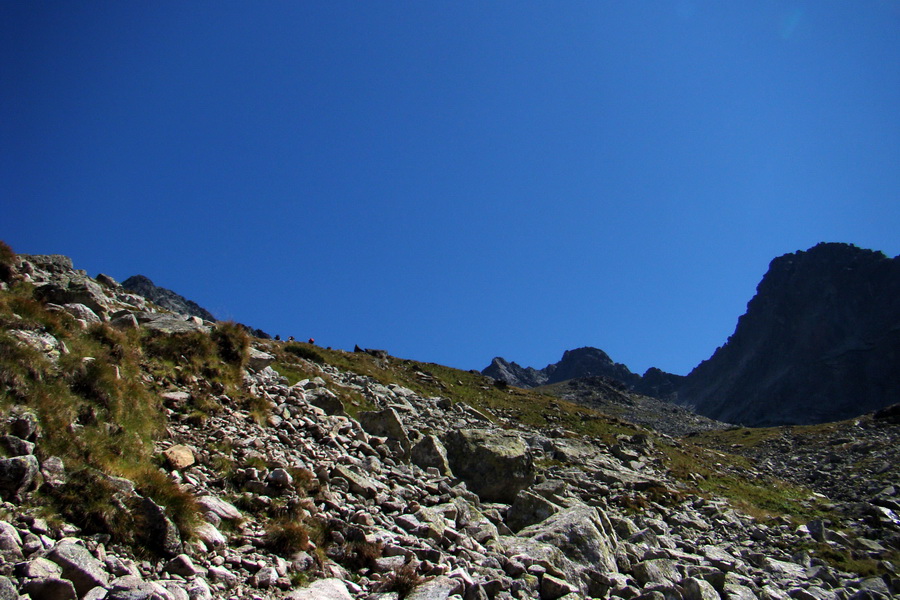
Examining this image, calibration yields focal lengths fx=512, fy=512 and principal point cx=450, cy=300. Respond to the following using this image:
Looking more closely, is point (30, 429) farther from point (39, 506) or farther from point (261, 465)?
point (261, 465)

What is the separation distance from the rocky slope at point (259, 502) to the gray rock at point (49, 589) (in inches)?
0.6

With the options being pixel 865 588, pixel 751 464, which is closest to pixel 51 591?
pixel 865 588

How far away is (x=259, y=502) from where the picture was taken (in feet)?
29.3

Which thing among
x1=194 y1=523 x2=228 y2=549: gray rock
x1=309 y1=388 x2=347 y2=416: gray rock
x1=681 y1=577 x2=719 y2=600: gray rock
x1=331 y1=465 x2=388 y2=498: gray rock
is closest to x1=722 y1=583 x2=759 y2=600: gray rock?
x1=681 y1=577 x2=719 y2=600: gray rock

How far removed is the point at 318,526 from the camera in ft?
28.8

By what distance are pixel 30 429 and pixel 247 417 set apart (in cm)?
553

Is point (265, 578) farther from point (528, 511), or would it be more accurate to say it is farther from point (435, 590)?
point (528, 511)

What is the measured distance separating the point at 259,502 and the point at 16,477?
11.9ft

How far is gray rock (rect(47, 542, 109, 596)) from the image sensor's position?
537 cm

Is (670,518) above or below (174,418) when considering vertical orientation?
below

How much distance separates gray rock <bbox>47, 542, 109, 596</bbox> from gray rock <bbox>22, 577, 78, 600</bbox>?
0.19 m

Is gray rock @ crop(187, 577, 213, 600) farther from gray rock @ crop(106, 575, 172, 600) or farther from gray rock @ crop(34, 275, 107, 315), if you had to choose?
gray rock @ crop(34, 275, 107, 315)

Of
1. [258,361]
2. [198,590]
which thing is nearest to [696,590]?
[198,590]

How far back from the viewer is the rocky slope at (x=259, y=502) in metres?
6.38
